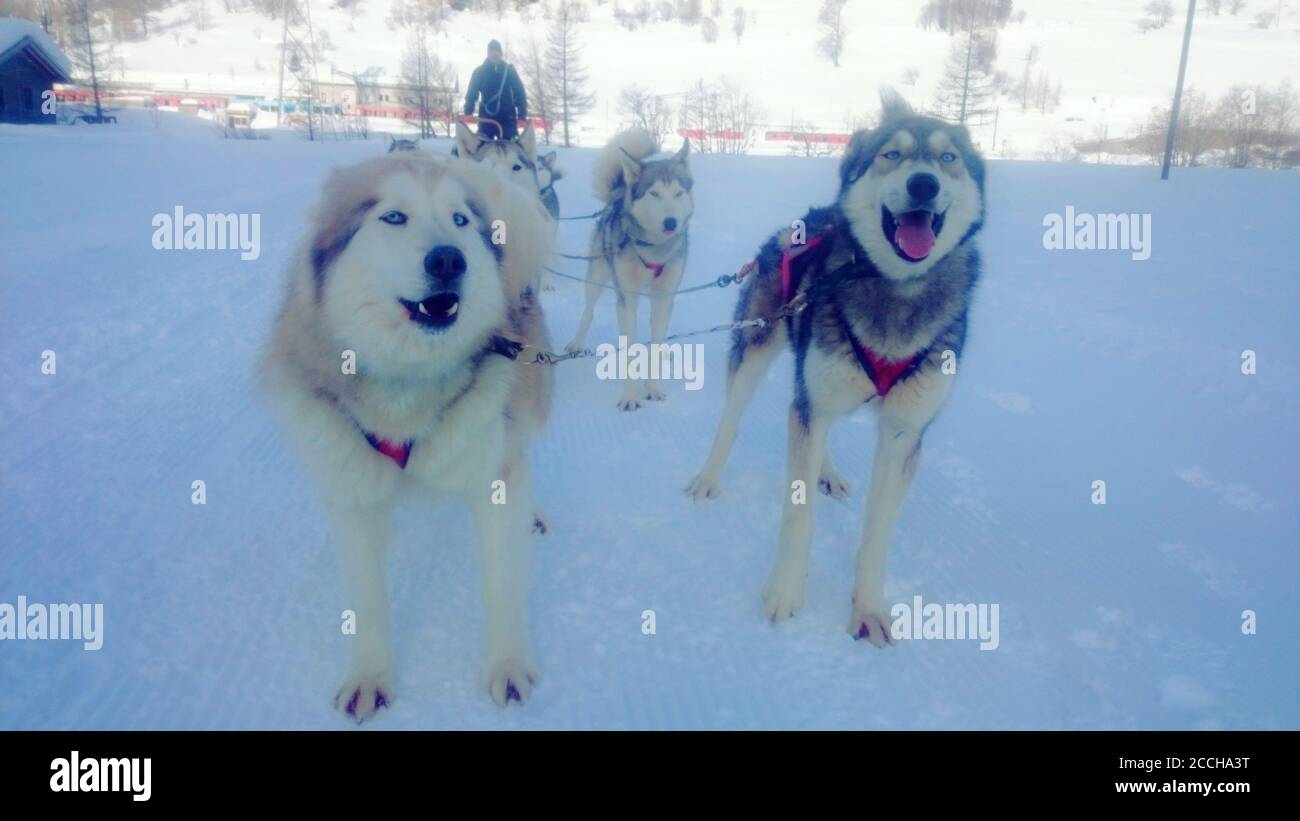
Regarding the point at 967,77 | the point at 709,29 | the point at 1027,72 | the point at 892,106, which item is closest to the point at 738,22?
the point at 709,29

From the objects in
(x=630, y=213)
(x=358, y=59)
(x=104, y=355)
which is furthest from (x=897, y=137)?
(x=358, y=59)

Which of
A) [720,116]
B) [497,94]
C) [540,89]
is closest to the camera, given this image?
[497,94]

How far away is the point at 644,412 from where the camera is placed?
463cm

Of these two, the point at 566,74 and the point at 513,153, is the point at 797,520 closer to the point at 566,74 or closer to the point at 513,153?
the point at 513,153

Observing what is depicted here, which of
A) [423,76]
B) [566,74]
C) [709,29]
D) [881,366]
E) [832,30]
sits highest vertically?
[709,29]

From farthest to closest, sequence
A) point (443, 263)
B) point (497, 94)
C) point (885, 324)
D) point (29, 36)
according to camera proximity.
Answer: point (29, 36) < point (497, 94) < point (885, 324) < point (443, 263)

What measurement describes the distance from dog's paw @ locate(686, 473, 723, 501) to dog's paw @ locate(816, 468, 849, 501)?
1.59ft

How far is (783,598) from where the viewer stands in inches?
106

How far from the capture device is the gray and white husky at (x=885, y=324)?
258 centimetres

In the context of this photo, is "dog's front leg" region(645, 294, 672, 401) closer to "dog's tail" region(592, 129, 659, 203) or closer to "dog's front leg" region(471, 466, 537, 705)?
"dog's tail" region(592, 129, 659, 203)

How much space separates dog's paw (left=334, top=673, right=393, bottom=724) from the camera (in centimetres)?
217

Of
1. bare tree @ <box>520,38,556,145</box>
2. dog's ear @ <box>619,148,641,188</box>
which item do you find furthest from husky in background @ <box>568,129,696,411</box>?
bare tree @ <box>520,38,556,145</box>

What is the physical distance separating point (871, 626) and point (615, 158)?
13.9 ft

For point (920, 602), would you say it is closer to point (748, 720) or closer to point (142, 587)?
point (748, 720)
